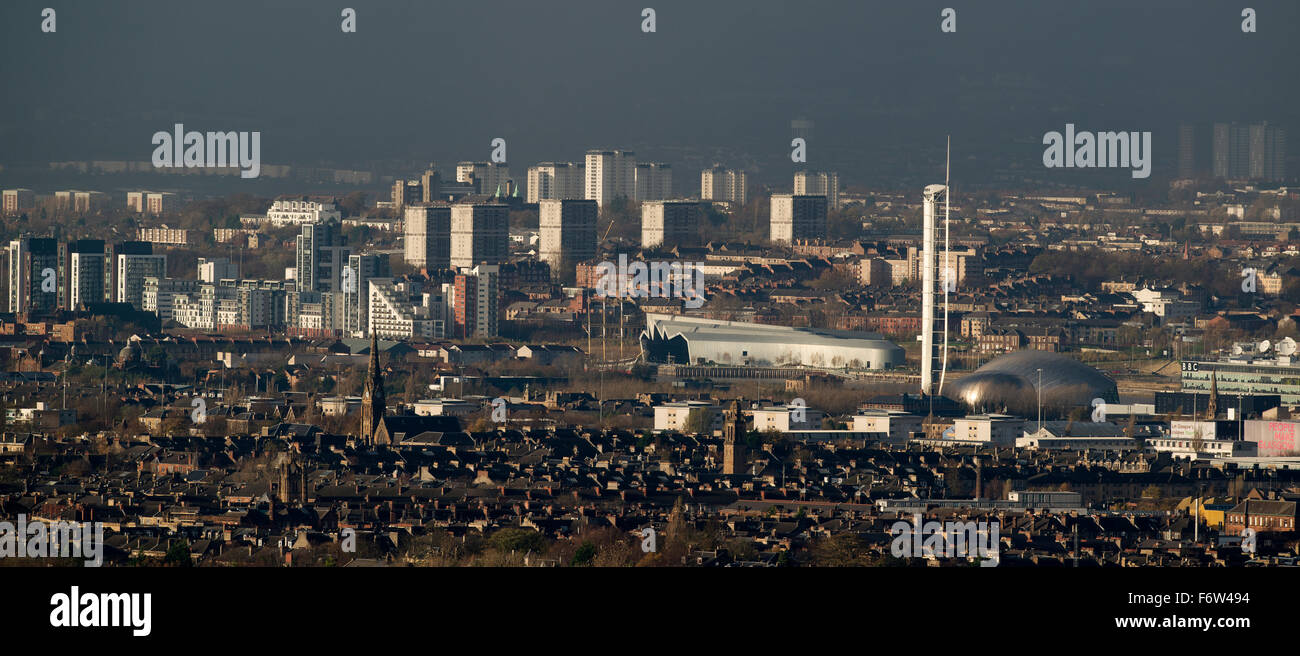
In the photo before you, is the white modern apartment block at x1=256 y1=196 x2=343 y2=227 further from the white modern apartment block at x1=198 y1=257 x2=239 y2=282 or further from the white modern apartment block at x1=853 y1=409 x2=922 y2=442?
the white modern apartment block at x1=853 y1=409 x2=922 y2=442

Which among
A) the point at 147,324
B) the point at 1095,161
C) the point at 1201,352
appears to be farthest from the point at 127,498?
the point at 1095,161

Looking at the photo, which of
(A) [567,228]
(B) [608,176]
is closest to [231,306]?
(A) [567,228]

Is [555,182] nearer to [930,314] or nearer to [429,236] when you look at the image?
[429,236]

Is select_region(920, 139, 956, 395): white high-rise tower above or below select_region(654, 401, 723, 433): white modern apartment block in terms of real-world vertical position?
above

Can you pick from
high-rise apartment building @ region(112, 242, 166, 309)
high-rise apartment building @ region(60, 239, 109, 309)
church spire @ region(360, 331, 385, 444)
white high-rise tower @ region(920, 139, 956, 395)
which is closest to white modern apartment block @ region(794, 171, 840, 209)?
high-rise apartment building @ region(112, 242, 166, 309)

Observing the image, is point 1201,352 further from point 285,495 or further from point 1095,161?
point 1095,161
